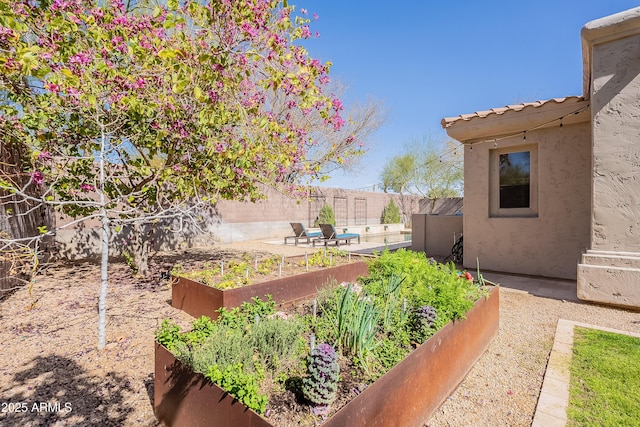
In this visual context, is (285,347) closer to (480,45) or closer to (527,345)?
(527,345)

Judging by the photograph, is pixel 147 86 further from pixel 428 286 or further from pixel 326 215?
pixel 326 215

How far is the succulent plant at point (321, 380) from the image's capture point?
170 centimetres

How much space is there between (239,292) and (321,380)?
97.0 inches

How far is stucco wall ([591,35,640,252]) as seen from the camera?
181 inches

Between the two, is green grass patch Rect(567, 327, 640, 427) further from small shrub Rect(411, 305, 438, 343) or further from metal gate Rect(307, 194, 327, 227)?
metal gate Rect(307, 194, 327, 227)

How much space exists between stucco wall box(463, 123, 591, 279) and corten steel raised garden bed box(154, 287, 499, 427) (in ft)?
16.1

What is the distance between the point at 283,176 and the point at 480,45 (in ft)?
28.4

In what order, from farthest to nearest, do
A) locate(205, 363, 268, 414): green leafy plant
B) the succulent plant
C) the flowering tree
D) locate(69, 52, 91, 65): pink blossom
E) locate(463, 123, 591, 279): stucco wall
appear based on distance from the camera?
locate(463, 123, 591, 279): stucco wall, locate(69, 52, 91, 65): pink blossom, the flowering tree, the succulent plant, locate(205, 363, 268, 414): green leafy plant

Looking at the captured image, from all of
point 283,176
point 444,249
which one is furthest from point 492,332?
point 444,249

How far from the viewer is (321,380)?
1704 millimetres

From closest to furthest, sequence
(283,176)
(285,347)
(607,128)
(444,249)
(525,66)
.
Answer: (285,347) → (607,128) → (283,176) → (444,249) → (525,66)

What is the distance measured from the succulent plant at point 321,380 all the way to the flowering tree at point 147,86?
223 centimetres

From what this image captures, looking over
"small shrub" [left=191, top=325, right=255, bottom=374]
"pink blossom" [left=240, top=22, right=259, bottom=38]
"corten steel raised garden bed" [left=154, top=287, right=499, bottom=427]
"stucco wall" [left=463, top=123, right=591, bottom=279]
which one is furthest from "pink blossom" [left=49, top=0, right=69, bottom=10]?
"stucco wall" [left=463, top=123, right=591, bottom=279]

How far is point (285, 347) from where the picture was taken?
2186 mm
